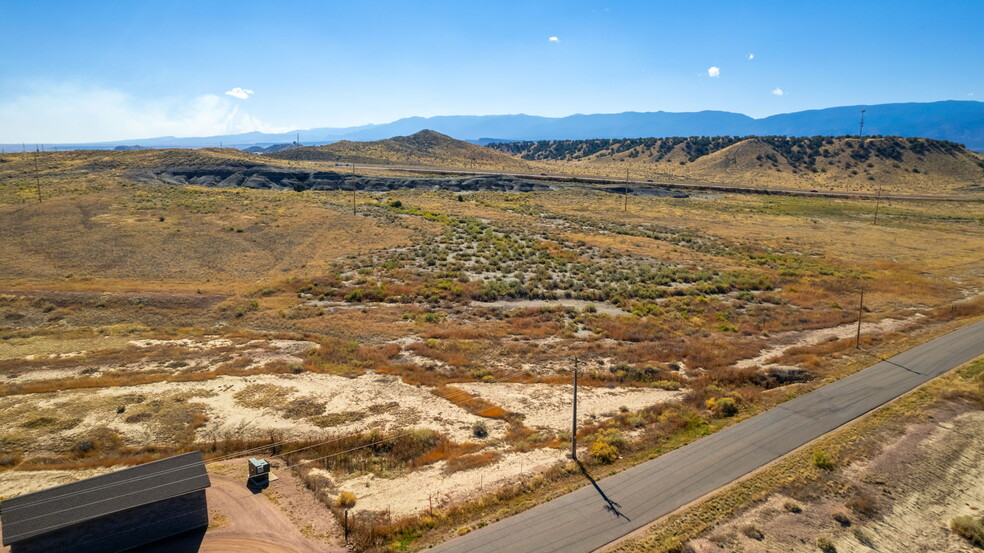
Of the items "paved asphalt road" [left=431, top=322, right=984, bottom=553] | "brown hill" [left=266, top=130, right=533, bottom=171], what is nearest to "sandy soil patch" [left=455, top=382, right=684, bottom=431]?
"paved asphalt road" [left=431, top=322, right=984, bottom=553]

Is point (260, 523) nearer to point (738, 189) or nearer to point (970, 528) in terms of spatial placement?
point (970, 528)

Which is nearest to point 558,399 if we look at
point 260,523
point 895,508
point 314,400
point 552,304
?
point 314,400

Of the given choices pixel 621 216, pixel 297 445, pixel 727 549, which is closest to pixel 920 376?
pixel 727 549

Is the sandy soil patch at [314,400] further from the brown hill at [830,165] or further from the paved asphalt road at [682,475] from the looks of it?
the brown hill at [830,165]

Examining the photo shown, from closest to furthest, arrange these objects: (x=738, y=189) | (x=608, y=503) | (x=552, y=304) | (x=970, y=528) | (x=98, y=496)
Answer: (x=98, y=496) < (x=970, y=528) < (x=608, y=503) < (x=552, y=304) < (x=738, y=189)

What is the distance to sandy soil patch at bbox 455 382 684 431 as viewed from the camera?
26828mm

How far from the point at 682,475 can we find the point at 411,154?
165926mm

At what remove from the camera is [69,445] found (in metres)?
22.7

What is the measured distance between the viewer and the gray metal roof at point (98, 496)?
15516 millimetres

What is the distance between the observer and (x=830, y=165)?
500 feet

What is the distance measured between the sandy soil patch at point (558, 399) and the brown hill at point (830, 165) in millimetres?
129642

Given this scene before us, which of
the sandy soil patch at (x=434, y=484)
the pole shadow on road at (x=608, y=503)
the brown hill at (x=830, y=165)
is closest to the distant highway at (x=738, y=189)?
the brown hill at (x=830, y=165)

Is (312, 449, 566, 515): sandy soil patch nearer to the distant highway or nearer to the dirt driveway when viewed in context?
the dirt driveway

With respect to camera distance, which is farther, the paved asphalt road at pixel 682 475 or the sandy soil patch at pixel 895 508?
the paved asphalt road at pixel 682 475
